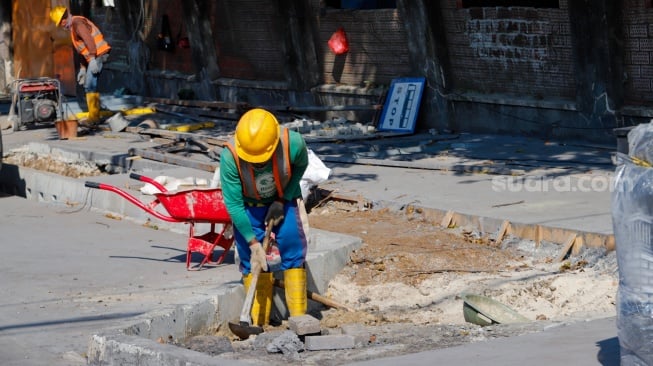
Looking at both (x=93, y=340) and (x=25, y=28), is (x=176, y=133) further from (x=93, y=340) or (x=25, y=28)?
(x=25, y=28)

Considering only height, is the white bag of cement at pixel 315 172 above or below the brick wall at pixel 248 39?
below

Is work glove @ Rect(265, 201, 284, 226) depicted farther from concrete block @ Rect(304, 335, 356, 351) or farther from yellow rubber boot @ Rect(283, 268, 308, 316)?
concrete block @ Rect(304, 335, 356, 351)

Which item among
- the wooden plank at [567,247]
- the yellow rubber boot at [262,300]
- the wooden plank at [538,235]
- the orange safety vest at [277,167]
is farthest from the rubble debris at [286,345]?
the wooden plank at [538,235]

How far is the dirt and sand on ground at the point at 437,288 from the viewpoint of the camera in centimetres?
742

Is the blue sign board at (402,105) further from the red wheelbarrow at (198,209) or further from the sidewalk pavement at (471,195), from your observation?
the red wheelbarrow at (198,209)

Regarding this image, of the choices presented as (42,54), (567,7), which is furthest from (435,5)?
(42,54)

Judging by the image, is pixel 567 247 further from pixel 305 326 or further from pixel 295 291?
pixel 305 326

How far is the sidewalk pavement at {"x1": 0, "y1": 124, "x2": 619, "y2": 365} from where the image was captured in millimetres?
6555

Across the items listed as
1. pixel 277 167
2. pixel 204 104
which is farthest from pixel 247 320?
pixel 204 104

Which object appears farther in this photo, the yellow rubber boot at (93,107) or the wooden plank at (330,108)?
the yellow rubber boot at (93,107)

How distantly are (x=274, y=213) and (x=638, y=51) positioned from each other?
23.5 feet

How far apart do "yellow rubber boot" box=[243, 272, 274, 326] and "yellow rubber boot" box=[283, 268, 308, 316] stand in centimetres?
24

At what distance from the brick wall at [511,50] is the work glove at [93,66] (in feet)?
22.3

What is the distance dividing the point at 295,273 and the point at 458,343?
5.36 feet
